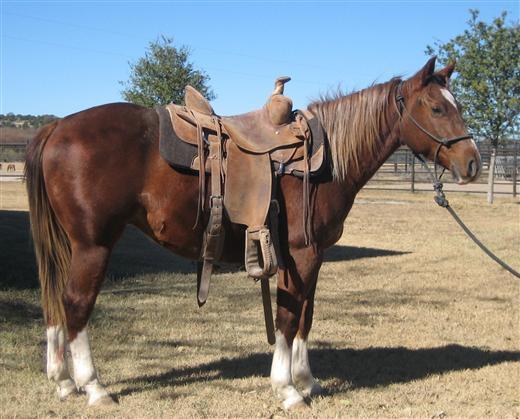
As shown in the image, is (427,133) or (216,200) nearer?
(216,200)

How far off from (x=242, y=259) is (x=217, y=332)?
1.83m

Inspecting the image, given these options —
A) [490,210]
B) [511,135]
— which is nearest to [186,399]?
[490,210]

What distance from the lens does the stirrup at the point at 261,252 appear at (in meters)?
3.99

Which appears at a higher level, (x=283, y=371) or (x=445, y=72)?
(x=445, y=72)

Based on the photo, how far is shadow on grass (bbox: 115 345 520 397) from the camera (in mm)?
4723

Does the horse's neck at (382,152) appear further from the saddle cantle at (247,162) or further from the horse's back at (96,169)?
the horse's back at (96,169)

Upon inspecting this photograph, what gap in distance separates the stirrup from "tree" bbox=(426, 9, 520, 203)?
64.0ft

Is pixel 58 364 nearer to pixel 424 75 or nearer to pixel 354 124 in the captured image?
pixel 354 124

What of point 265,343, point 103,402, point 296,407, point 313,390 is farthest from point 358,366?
point 103,402

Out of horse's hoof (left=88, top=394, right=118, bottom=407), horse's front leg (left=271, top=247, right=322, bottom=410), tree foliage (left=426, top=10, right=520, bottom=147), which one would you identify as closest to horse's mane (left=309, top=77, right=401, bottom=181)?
horse's front leg (left=271, top=247, right=322, bottom=410)

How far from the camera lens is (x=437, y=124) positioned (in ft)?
14.1

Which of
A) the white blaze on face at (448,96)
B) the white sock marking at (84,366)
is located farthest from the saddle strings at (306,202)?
the white sock marking at (84,366)

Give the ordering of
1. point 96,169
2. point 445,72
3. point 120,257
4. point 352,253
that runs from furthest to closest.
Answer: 1. point 352,253
2. point 120,257
3. point 445,72
4. point 96,169

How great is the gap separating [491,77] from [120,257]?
55.9 ft
